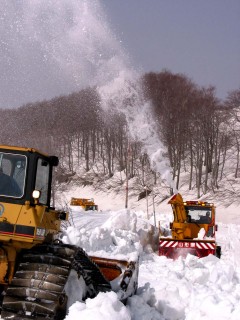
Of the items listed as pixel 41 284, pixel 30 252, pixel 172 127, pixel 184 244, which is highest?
pixel 172 127

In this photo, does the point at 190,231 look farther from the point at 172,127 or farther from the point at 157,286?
the point at 172,127

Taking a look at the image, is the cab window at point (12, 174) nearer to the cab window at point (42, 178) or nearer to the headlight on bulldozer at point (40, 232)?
the cab window at point (42, 178)

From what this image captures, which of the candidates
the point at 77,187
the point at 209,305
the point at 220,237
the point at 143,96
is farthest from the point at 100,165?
the point at 209,305

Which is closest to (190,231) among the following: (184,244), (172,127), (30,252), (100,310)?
(184,244)

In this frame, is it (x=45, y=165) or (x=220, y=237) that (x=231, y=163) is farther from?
(x=45, y=165)

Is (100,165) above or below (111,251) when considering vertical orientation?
above

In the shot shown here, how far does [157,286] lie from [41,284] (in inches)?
149

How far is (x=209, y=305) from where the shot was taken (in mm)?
6469

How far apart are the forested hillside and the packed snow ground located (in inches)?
790

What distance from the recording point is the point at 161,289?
714cm

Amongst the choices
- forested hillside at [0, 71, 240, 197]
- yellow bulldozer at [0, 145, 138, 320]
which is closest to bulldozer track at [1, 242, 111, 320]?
yellow bulldozer at [0, 145, 138, 320]

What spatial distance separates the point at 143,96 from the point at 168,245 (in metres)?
27.4

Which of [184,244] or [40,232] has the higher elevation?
[40,232]

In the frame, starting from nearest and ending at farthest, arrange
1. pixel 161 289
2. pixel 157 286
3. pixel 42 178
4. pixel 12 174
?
1. pixel 12 174
2. pixel 42 178
3. pixel 161 289
4. pixel 157 286
